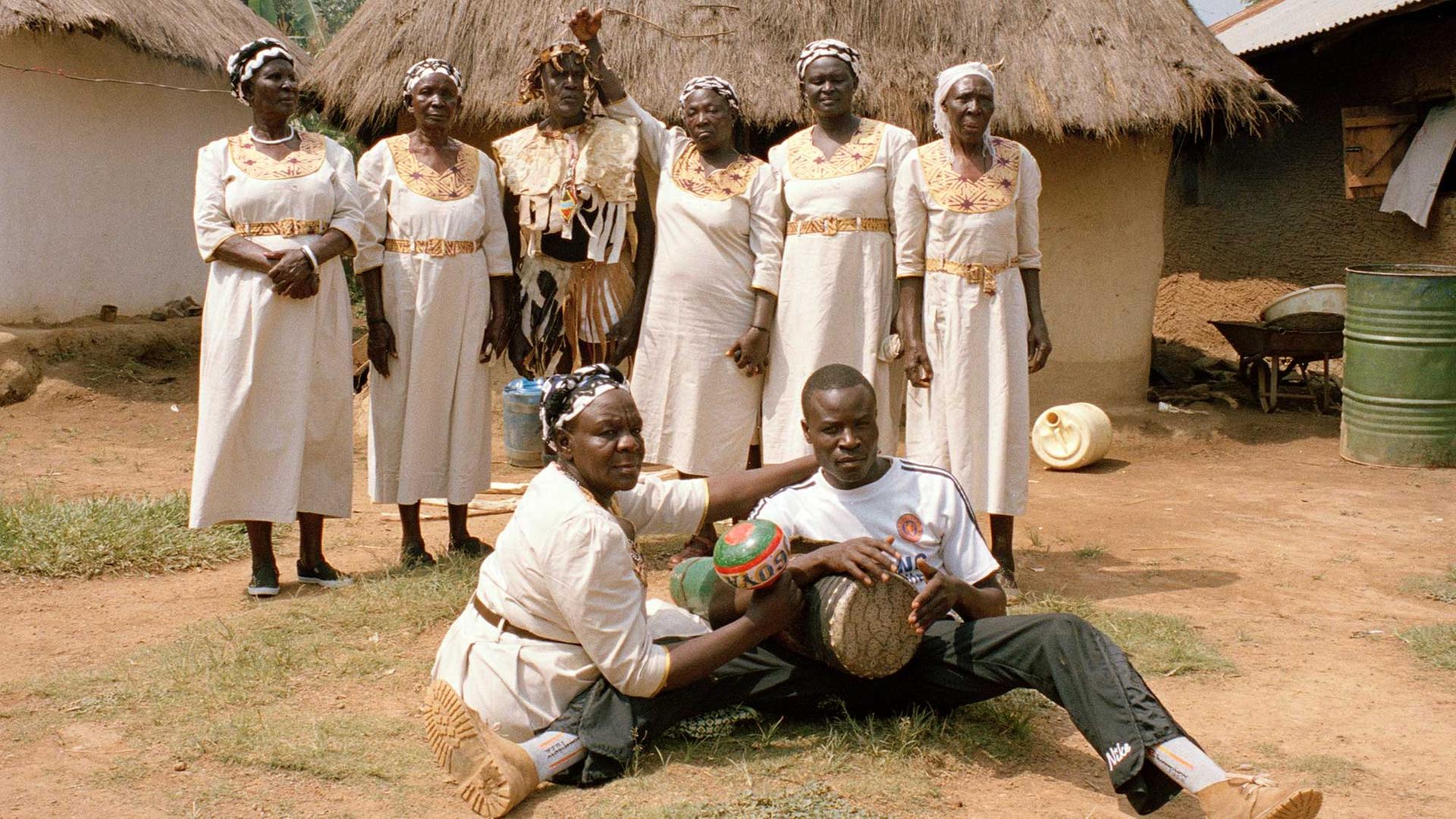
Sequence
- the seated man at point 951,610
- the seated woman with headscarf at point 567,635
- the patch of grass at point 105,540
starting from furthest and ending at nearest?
the patch of grass at point 105,540, the seated woman with headscarf at point 567,635, the seated man at point 951,610

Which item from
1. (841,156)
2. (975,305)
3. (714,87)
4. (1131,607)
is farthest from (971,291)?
(1131,607)

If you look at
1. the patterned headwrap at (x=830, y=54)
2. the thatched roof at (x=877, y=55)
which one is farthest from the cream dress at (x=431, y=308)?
the thatched roof at (x=877, y=55)

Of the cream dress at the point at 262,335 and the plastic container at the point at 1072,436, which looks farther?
the plastic container at the point at 1072,436

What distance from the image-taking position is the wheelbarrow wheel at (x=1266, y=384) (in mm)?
9195

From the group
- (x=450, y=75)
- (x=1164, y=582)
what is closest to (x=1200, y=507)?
(x=1164, y=582)

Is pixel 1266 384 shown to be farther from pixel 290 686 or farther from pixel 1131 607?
pixel 290 686

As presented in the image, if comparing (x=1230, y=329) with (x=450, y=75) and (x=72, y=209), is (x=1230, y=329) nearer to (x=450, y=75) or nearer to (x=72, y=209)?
(x=450, y=75)

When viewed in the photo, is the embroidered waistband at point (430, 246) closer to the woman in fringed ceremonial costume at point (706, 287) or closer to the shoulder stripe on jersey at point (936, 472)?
the woman in fringed ceremonial costume at point (706, 287)

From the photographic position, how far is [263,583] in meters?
4.69

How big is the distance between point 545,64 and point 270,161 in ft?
3.30

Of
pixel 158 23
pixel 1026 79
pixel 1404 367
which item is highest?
pixel 158 23

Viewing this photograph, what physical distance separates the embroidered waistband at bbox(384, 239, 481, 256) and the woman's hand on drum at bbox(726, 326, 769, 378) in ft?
3.40

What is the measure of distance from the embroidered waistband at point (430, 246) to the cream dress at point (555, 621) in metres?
1.81

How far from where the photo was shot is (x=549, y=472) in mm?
3146
